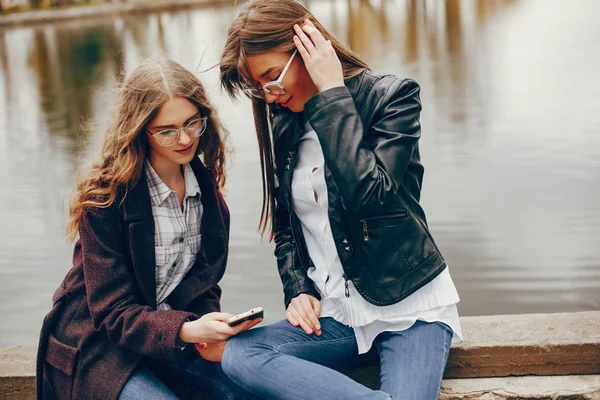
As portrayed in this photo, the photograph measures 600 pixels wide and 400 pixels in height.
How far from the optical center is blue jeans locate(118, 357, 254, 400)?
203 cm

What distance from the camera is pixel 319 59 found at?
196cm

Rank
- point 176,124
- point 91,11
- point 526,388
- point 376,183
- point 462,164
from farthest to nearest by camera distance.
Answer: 1. point 91,11
2. point 462,164
3. point 526,388
4. point 176,124
5. point 376,183

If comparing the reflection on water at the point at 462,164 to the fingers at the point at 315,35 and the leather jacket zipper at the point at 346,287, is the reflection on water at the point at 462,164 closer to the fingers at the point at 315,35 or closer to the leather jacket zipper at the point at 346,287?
the fingers at the point at 315,35

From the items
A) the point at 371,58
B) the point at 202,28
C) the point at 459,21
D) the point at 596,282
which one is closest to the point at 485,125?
the point at 596,282

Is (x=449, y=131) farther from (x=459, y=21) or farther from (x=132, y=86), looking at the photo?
(x=459, y=21)

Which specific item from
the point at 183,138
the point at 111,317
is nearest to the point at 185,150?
the point at 183,138

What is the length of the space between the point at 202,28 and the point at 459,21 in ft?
21.1

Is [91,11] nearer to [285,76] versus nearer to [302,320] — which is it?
[285,76]

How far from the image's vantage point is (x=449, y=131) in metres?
7.02

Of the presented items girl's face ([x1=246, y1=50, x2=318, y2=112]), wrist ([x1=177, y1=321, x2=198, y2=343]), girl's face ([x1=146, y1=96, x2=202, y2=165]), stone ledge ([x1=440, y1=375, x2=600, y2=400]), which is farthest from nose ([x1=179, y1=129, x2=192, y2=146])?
stone ledge ([x1=440, y1=375, x2=600, y2=400])

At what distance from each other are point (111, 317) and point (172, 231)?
0.95 feet

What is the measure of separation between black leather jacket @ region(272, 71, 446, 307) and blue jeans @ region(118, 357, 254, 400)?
445 millimetres

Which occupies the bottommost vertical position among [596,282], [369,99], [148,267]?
[596,282]

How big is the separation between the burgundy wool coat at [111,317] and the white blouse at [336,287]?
358 millimetres
